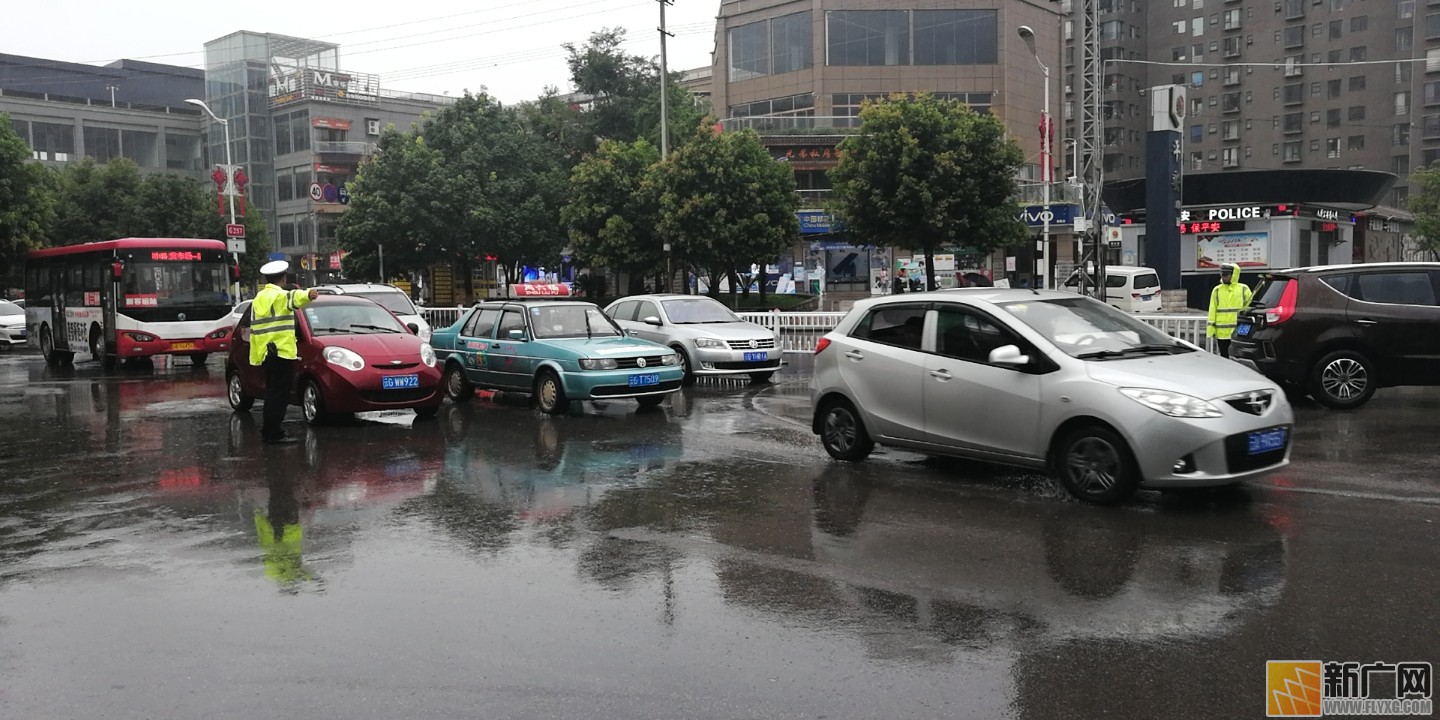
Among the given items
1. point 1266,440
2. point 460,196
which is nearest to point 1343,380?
point 1266,440

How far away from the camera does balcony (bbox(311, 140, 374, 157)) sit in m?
75.1

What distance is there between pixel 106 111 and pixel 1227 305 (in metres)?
81.7

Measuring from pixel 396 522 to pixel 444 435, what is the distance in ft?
15.5

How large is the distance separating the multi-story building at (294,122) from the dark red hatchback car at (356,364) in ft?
209

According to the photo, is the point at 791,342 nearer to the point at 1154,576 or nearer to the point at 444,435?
the point at 444,435

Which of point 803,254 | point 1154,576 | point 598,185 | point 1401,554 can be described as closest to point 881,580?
point 1154,576

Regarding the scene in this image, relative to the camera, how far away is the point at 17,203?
33.4 metres

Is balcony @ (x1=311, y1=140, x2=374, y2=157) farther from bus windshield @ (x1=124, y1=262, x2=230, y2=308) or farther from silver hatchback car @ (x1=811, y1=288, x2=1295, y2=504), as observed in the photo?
silver hatchback car @ (x1=811, y1=288, x2=1295, y2=504)

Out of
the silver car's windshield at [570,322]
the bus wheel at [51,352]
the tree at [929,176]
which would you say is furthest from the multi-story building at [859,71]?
the silver car's windshield at [570,322]

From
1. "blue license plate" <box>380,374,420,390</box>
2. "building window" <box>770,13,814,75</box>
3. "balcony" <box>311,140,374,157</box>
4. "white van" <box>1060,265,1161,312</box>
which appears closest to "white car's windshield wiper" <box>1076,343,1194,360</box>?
"blue license plate" <box>380,374,420,390</box>

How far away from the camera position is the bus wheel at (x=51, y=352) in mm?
25562

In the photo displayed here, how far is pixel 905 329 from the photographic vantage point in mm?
9578

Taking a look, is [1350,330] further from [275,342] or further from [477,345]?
[275,342]

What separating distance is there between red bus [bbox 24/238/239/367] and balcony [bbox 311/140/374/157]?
5316 centimetres
